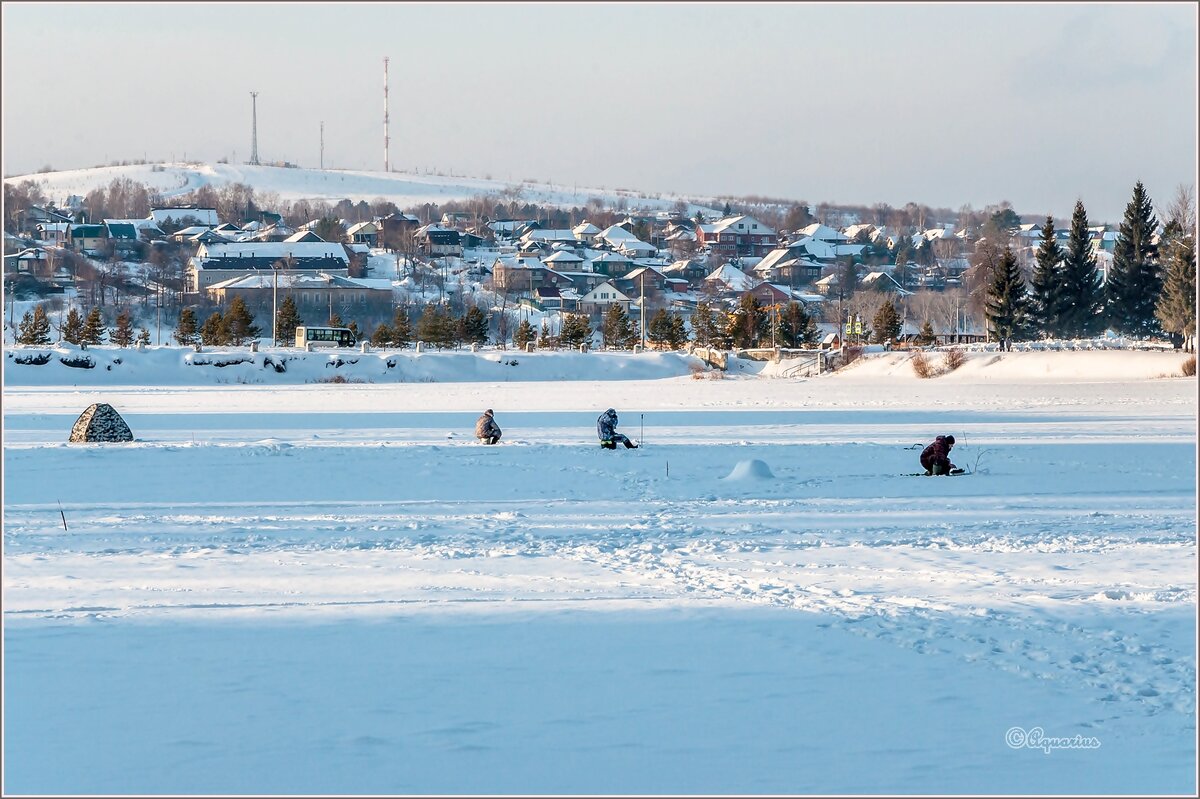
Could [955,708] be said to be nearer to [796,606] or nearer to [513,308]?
[796,606]

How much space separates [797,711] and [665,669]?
968 millimetres

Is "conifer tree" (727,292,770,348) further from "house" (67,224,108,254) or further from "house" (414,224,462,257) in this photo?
"house" (67,224,108,254)

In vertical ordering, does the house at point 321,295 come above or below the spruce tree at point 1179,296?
above

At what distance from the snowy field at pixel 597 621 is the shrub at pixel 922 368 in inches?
1038

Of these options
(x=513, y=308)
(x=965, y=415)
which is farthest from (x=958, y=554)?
(x=513, y=308)

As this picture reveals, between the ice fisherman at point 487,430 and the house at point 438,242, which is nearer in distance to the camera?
the ice fisherman at point 487,430

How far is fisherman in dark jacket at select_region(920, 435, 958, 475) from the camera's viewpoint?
16297 mm

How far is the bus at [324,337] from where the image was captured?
6319 cm

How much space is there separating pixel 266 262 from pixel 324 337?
5329 centimetres

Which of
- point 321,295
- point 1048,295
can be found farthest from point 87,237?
point 1048,295

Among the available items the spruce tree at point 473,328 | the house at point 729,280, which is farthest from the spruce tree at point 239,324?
the house at point 729,280

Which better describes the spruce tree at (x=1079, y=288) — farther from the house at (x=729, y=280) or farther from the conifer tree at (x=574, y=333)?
the house at (x=729, y=280)

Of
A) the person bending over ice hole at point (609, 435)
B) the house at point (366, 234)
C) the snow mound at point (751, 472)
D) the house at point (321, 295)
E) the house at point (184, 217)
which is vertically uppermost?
the house at point (184, 217)

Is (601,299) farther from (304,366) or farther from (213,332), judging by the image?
(304,366)
